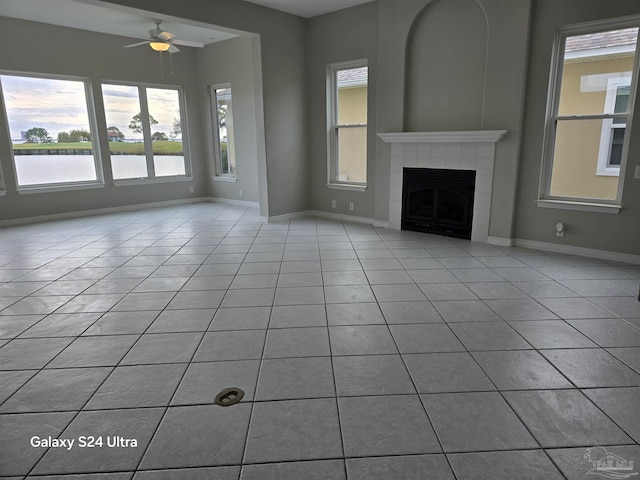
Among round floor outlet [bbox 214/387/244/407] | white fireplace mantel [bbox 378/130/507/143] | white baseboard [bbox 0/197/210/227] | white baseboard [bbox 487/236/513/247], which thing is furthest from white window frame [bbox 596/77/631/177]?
white baseboard [bbox 0/197/210/227]

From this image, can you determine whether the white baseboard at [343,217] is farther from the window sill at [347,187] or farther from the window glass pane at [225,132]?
the window glass pane at [225,132]

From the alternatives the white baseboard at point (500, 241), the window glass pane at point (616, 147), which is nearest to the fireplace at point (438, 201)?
the white baseboard at point (500, 241)

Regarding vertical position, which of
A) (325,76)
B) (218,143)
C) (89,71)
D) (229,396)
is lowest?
(229,396)

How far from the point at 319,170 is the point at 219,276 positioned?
3.40m

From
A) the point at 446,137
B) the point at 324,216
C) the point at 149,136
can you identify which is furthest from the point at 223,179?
the point at 446,137

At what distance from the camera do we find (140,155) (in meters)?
7.95

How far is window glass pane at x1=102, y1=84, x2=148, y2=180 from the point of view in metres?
7.42

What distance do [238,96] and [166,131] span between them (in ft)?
5.60

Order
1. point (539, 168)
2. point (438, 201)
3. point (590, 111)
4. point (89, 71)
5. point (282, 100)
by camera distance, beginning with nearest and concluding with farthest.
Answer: point (590, 111), point (539, 168), point (438, 201), point (282, 100), point (89, 71)

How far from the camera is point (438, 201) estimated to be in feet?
17.9

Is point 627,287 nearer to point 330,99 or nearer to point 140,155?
point 330,99

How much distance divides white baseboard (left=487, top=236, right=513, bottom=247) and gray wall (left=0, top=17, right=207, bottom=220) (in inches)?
240

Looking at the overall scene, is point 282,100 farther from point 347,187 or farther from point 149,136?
point 149,136

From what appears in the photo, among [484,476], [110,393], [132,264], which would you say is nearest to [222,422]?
[110,393]
